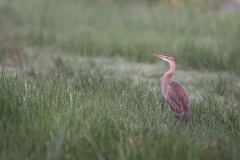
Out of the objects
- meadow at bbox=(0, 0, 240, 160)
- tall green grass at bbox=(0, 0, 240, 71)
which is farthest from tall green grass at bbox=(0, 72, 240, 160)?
tall green grass at bbox=(0, 0, 240, 71)

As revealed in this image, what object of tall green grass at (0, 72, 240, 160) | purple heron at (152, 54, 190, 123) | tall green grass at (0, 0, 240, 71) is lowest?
tall green grass at (0, 0, 240, 71)

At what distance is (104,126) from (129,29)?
20.7 feet

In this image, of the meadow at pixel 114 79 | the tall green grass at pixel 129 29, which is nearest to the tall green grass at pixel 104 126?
the meadow at pixel 114 79

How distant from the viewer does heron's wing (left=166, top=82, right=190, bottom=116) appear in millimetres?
3975

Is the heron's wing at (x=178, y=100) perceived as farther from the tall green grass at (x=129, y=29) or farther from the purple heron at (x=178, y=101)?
the tall green grass at (x=129, y=29)

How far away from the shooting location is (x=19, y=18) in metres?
10.3

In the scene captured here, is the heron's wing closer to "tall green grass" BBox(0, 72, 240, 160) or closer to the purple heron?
the purple heron

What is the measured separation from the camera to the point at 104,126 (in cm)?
358

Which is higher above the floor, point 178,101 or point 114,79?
point 178,101

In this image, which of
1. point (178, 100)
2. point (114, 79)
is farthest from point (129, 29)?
point (178, 100)

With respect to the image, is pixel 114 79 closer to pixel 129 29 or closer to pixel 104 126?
pixel 104 126

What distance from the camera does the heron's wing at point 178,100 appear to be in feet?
13.0

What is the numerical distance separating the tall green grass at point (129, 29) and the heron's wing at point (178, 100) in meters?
3.14

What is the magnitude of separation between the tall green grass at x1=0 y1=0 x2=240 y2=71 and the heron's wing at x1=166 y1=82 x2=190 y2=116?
3.14 meters
